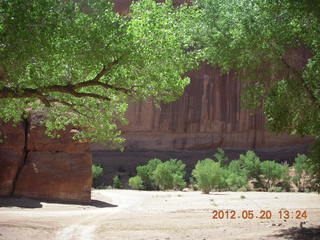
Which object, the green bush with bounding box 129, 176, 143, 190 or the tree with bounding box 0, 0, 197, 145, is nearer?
the tree with bounding box 0, 0, 197, 145

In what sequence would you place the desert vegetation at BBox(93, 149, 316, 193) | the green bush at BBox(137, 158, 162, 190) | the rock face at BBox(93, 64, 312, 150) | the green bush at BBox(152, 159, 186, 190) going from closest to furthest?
the desert vegetation at BBox(93, 149, 316, 193)
the green bush at BBox(152, 159, 186, 190)
the green bush at BBox(137, 158, 162, 190)
the rock face at BBox(93, 64, 312, 150)

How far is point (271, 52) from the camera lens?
10.6 metres

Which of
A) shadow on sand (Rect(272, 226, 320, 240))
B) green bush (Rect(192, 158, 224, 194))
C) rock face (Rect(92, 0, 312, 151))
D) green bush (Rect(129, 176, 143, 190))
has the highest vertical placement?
rock face (Rect(92, 0, 312, 151))

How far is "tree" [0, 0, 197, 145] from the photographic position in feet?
25.5

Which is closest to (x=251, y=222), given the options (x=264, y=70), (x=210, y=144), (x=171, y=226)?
(x=171, y=226)

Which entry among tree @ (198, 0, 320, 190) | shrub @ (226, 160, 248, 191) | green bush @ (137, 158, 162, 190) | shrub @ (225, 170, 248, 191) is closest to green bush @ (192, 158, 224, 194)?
shrub @ (225, 170, 248, 191)

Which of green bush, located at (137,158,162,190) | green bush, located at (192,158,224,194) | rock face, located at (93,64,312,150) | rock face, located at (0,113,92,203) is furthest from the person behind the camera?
rock face, located at (93,64,312,150)

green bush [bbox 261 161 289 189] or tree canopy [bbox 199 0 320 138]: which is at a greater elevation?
tree canopy [bbox 199 0 320 138]

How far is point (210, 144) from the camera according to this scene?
66.1 meters

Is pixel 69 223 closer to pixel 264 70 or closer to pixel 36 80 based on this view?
pixel 36 80

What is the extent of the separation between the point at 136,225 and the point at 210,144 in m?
53.8

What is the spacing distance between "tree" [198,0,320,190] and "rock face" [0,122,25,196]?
1336 cm

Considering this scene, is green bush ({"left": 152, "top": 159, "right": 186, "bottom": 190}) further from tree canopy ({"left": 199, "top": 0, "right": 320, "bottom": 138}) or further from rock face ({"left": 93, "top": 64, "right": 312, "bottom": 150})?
tree canopy ({"left": 199, "top": 0, "right": 320, "bottom": 138})

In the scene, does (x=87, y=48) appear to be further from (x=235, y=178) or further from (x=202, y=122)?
(x=202, y=122)
